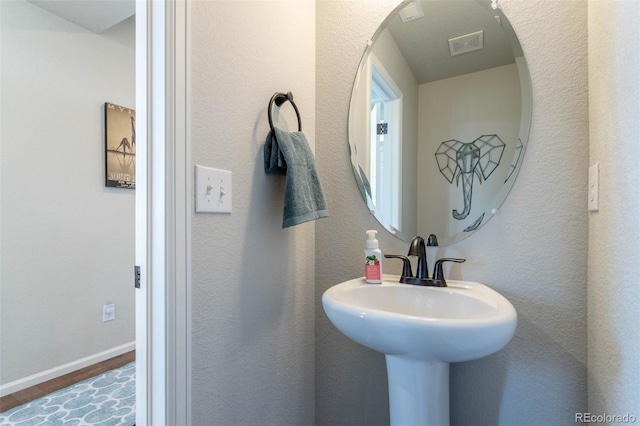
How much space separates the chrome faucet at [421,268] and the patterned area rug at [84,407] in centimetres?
150

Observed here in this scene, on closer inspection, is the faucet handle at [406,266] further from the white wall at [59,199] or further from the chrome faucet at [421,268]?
the white wall at [59,199]

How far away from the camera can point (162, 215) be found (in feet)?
2.31

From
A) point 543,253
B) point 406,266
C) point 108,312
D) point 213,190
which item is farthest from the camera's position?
point 108,312

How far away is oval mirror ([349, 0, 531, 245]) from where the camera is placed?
3.34 feet

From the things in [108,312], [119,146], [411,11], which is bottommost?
[108,312]

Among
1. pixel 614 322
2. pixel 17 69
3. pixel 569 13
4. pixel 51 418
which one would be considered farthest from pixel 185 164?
pixel 17 69

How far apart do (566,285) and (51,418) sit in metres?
2.31

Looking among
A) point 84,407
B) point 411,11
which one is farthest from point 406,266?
point 84,407

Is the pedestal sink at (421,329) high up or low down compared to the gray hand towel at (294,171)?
down

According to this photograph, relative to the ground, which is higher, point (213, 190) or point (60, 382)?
point (213, 190)

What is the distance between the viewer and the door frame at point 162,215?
0.71 meters

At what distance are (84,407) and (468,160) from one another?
220cm

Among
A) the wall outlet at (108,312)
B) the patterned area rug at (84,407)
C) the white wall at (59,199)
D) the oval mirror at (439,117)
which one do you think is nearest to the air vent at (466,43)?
the oval mirror at (439,117)

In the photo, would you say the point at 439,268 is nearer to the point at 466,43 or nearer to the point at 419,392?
the point at 419,392
